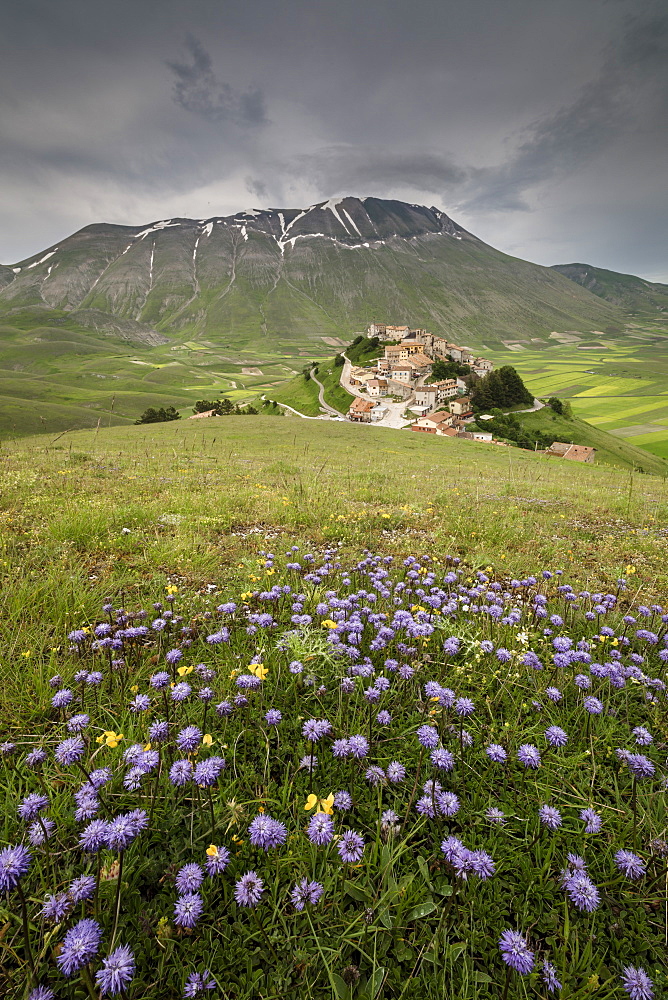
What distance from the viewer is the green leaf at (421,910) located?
5.98ft

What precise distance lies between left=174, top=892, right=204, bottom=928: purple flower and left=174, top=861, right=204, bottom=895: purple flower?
37 mm

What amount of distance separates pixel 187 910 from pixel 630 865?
202 cm

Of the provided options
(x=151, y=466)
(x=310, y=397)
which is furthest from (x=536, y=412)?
(x=151, y=466)

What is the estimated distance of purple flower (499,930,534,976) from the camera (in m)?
Result: 1.53

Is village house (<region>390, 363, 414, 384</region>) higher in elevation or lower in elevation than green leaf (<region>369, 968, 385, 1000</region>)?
higher

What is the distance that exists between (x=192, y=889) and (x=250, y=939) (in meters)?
0.37

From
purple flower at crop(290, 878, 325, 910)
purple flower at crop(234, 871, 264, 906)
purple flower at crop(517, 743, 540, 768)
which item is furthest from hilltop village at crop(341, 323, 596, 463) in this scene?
purple flower at crop(234, 871, 264, 906)

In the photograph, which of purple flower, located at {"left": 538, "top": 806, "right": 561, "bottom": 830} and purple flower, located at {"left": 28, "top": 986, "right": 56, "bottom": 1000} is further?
purple flower, located at {"left": 538, "top": 806, "right": 561, "bottom": 830}

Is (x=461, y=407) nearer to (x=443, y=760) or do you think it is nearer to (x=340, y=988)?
(x=443, y=760)

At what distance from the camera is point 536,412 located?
90438mm

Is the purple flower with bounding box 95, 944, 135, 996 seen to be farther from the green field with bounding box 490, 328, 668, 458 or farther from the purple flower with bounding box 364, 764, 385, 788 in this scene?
the green field with bounding box 490, 328, 668, 458

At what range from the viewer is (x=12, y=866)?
1482mm

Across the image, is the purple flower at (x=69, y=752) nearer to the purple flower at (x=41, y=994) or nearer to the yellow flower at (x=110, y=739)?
the yellow flower at (x=110, y=739)

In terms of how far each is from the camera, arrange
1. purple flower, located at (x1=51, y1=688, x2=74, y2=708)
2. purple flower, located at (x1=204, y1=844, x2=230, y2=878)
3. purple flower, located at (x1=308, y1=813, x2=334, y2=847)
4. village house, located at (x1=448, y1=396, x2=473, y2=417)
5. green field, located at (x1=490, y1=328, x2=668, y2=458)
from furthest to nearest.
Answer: green field, located at (x1=490, y1=328, x2=668, y2=458) < village house, located at (x1=448, y1=396, x2=473, y2=417) < purple flower, located at (x1=51, y1=688, x2=74, y2=708) < purple flower, located at (x1=308, y1=813, x2=334, y2=847) < purple flower, located at (x1=204, y1=844, x2=230, y2=878)
